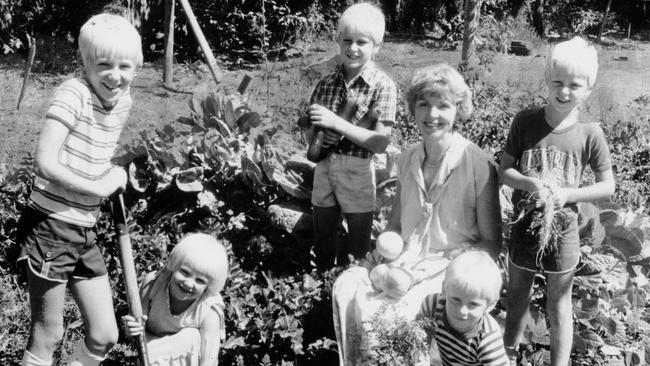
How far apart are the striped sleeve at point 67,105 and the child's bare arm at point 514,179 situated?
158 centimetres

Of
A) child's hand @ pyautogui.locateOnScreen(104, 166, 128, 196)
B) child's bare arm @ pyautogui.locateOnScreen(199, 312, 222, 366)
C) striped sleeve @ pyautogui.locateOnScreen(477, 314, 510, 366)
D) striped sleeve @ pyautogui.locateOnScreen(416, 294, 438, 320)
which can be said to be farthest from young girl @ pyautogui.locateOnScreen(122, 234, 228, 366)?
striped sleeve @ pyautogui.locateOnScreen(477, 314, 510, 366)

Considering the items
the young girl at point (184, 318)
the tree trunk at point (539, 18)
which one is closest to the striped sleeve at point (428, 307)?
the young girl at point (184, 318)

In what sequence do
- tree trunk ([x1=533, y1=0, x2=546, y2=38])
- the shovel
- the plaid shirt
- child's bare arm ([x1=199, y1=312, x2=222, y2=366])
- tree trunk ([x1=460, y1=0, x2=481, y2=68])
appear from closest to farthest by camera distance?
1. the shovel
2. child's bare arm ([x1=199, y1=312, x2=222, y2=366])
3. the plaid shirt
4. tree trunk ([x1=460, y1=0, x2=481, y2=68])
5. tree trunk ([x1=533, y1=0, x2=546, y2=38])

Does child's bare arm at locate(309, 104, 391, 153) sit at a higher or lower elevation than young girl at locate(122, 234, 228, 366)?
higher

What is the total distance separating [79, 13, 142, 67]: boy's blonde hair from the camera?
2533 mm

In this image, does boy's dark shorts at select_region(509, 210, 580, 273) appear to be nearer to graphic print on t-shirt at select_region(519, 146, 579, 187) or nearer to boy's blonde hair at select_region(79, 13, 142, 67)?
graphic print on t-shirt at select_region(519, 146, 579, 187)

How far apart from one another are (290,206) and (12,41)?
644cm

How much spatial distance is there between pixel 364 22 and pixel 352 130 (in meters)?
0.46

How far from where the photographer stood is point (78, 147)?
2.60 m

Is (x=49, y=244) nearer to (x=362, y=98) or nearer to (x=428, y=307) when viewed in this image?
(x=428, y=307)

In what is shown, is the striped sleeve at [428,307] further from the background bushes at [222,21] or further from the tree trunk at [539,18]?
the tree trunk at [539,18]

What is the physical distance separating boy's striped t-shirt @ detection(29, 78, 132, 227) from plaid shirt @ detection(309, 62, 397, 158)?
3.79 feet

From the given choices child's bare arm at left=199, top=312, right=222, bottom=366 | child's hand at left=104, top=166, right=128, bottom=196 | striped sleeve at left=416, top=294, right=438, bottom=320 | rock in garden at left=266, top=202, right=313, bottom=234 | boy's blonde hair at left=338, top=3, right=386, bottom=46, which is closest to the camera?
child's hand at left=104, top=166, right=128, bottom=196

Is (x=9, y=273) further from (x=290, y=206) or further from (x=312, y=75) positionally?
(x=312, y=75)
